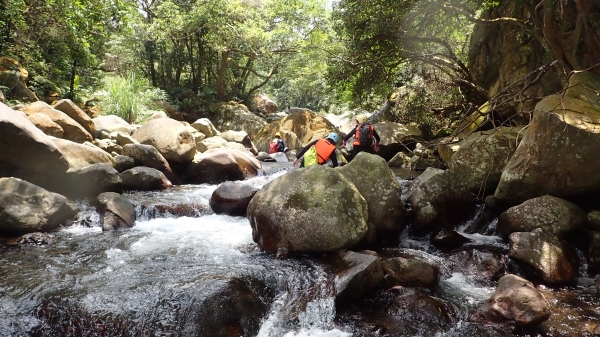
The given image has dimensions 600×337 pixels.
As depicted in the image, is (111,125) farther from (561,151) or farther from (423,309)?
(561,151)

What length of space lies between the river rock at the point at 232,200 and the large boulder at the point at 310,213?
6.42 ft

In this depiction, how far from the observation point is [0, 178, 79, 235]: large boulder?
626cm

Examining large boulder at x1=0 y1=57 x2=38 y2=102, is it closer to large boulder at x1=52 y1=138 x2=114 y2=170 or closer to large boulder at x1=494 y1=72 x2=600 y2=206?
large boulder at x1=52 y1=138 x2=114 y2=170

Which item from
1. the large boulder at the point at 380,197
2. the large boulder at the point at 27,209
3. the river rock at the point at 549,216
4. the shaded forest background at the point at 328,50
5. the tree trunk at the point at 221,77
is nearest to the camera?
the river rock at the point at 549,216

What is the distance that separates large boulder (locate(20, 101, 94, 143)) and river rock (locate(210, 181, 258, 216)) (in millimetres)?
4856

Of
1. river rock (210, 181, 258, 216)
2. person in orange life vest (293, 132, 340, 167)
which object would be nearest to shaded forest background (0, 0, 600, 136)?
person in orange life vest (293, 132, 340, 167)

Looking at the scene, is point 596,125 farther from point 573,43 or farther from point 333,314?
point 333,314

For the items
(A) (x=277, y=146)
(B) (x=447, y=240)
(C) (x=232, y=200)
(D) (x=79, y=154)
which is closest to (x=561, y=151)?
(B) (x=447, y=240)

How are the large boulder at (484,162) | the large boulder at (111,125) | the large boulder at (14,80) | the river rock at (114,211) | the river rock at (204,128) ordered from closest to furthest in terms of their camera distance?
1. the river rock at (114,211)
2. the large boulder at (484,162)
3. the large boulder at (111,125)
4. the large boulder at (14,80)
5. the river rock at (204,128)

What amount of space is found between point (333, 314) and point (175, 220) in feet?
14.7

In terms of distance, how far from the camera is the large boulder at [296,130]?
69.4 ft

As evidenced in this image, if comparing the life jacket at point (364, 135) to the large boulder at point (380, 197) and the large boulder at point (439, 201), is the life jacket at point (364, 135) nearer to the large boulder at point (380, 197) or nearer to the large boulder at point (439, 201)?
the large boulder at point (439, 201)

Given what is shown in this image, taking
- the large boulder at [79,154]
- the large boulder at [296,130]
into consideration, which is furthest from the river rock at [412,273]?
the large boulder at [296,130]

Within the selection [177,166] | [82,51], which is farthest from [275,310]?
[82,51]
